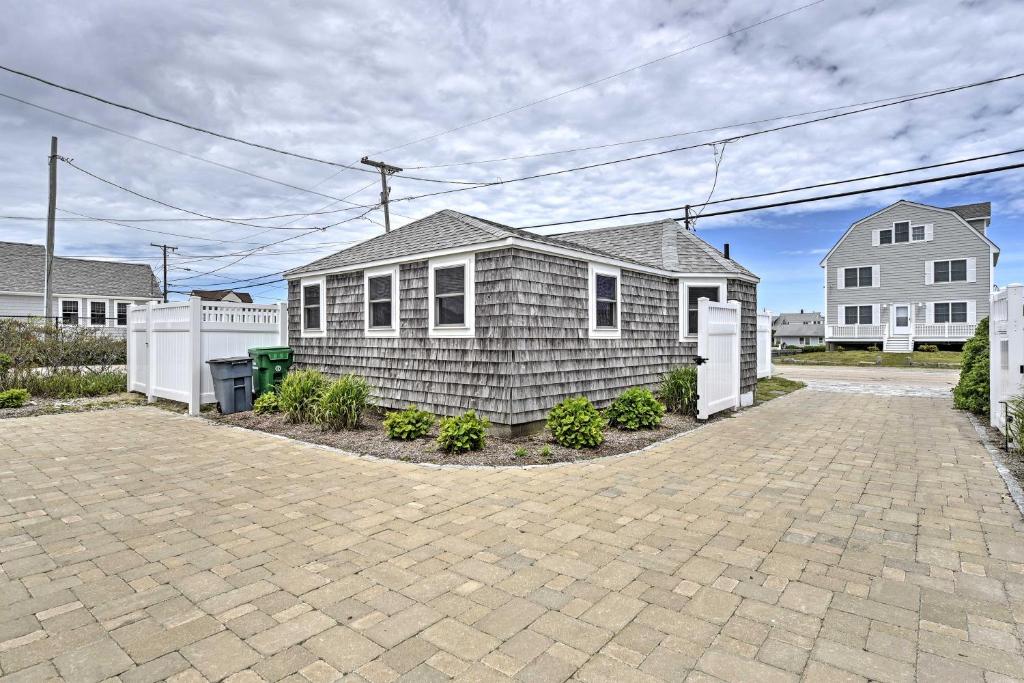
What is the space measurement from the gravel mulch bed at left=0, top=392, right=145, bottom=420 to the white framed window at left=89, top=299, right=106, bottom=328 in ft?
65.5

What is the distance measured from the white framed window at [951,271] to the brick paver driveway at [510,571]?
2628cm

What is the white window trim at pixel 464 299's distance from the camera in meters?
7.61

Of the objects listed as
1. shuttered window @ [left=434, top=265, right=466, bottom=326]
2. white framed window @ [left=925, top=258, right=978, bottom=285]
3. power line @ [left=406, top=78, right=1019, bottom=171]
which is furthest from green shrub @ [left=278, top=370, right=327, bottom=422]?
white framed window @ [left=925, top=258, right=978, bottom=285]

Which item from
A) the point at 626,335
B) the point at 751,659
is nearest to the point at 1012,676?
the point at 751,659

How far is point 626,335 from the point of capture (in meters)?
9.31

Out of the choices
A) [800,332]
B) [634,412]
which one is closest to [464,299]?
[634,412]

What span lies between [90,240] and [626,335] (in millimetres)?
33051

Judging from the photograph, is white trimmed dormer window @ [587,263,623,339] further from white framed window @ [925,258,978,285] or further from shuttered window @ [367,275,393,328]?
white framed window @ [925,258,978,285]

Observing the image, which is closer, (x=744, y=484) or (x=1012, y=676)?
(x=1012, y=676)

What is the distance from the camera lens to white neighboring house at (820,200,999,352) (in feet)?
83.0

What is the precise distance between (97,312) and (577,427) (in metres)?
31.6

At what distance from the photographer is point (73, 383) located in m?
11.7

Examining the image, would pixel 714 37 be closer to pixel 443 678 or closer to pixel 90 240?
pixel 443 678

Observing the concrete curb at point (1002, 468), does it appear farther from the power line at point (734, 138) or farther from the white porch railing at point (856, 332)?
the white porch railing at point (856, 332)
